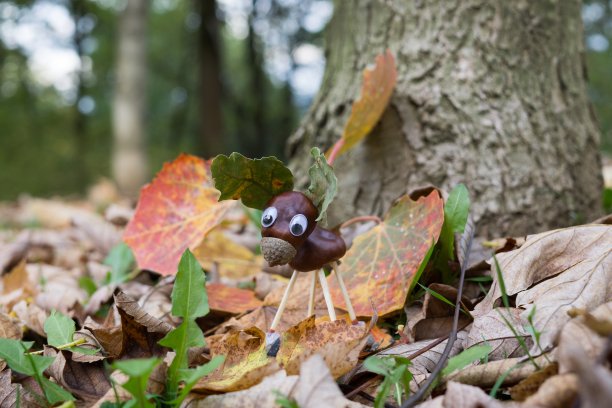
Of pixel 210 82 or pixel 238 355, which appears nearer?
pixel 238 355

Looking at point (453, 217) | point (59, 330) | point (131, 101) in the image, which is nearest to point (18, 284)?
point (59, 330)

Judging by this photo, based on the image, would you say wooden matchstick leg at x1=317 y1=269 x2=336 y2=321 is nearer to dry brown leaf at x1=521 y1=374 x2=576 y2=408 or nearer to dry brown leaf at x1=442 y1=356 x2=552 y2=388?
dry brown leaf at x1=442 y1=356 x2=552 y2=388

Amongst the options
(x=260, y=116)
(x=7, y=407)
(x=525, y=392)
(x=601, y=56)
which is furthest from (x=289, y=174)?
(x=601, y=56)

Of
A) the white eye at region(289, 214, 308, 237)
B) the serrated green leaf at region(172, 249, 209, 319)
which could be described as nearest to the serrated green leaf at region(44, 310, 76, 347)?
the serrated green leaf at region(172, 249, 209, 319)

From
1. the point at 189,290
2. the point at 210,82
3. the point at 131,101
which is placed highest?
the point at 210,82

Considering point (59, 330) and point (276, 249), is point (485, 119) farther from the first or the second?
point (59, 330)

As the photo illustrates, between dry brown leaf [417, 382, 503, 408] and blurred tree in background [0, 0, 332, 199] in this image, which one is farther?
blurred tree in background [0, 0, 332, 199]
